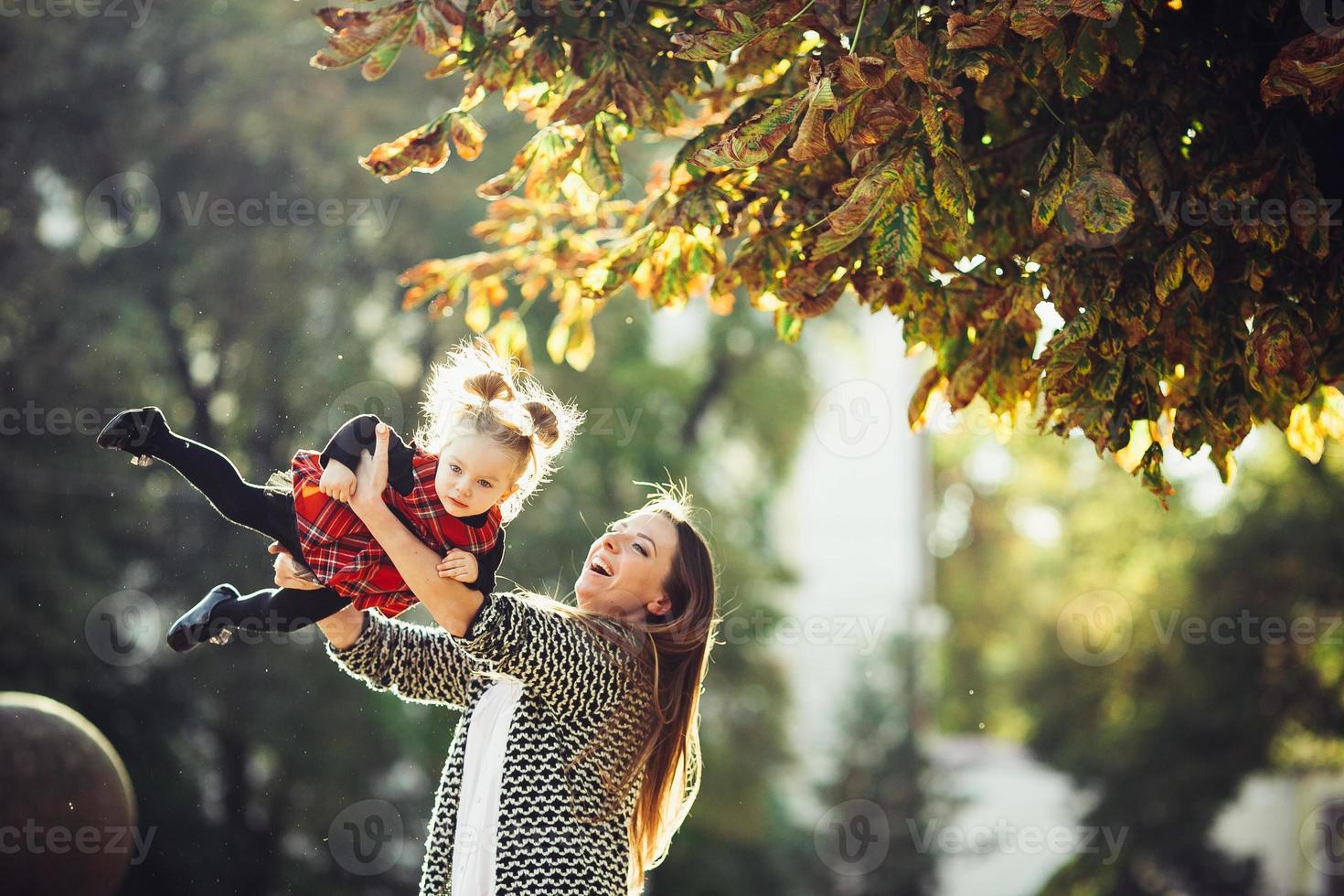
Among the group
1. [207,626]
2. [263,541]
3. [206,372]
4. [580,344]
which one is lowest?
[263,541]

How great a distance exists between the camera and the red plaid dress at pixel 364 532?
2842 mm

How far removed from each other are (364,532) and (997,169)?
1824 millimetres

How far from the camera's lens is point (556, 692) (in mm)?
2975

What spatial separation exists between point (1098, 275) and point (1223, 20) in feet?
2.17

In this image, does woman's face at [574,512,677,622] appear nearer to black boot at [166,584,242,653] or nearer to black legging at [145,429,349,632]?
black legging at [145,429,349,632]

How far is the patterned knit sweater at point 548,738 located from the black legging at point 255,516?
1.00ft

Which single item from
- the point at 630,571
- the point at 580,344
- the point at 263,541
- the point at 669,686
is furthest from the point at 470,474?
the point at 263,541

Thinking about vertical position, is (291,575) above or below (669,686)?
above

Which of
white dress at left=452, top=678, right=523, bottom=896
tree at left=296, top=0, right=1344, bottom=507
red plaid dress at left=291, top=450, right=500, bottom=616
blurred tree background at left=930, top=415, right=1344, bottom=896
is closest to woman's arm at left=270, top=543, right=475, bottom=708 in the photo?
white dress at left=452, top=678, right=523, bottom=896

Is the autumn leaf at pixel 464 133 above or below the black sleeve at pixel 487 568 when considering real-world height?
above

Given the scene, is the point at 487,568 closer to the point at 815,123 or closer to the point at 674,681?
the point at 674,681

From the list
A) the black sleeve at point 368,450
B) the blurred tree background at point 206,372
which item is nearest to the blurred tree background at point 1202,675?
the blurred tree background at point 206,372

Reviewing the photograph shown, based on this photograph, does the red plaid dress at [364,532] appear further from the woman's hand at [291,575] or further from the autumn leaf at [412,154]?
the autumn leaf at [412,154]

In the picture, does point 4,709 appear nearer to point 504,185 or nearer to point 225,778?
point 504,185
